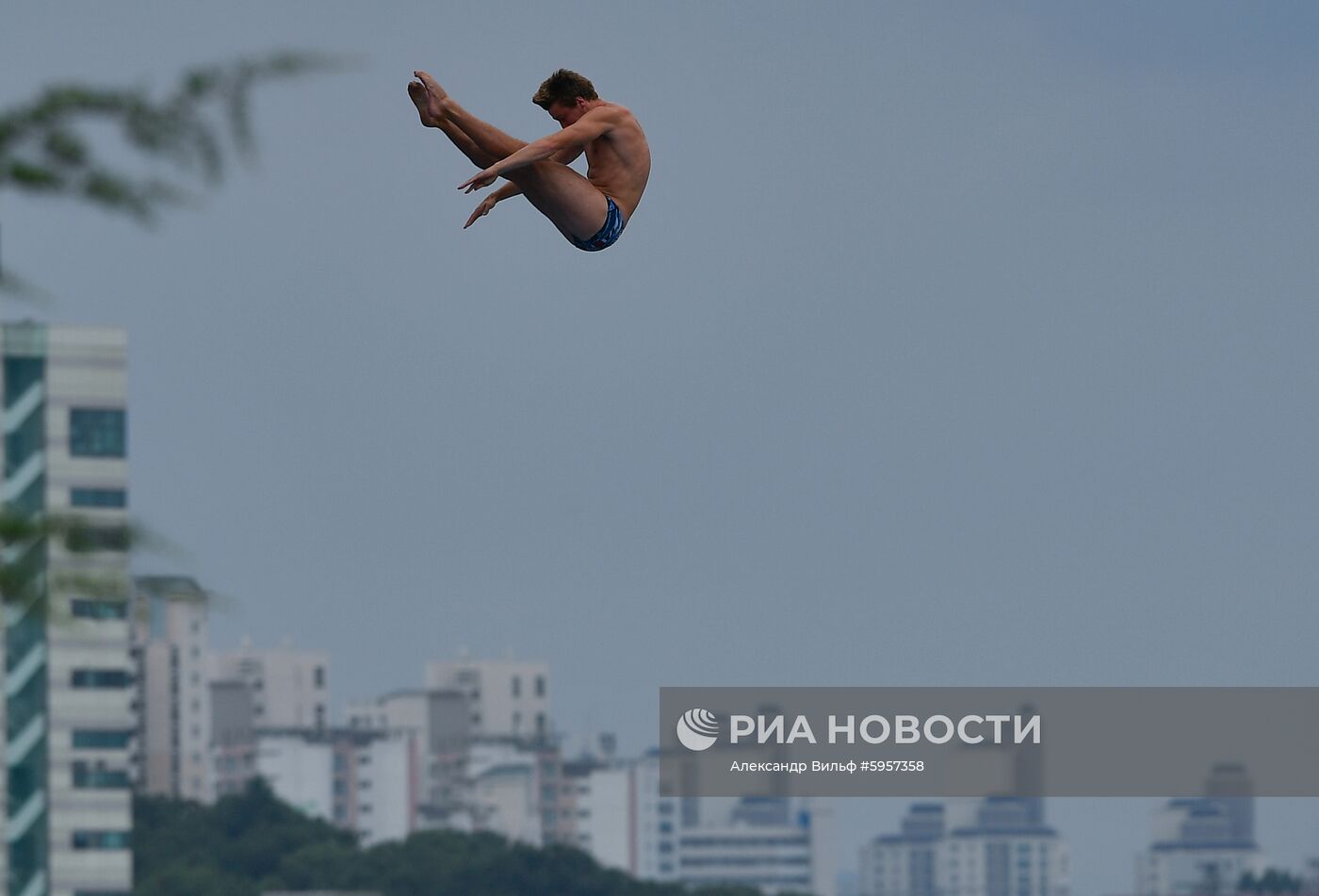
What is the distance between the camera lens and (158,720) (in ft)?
568

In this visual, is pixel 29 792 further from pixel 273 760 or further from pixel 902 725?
pixel 273 760

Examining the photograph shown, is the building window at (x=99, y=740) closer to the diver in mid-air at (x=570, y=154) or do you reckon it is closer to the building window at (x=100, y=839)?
the building window at (x=100, y=839)

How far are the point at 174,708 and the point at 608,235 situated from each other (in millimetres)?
161543

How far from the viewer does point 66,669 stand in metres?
106

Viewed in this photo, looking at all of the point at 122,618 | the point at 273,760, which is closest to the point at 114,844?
the point at 122,618

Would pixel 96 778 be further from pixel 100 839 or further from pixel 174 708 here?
pixel 174 708

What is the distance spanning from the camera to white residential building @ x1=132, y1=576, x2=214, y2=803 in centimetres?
17038

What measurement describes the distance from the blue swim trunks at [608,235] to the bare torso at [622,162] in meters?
0.08

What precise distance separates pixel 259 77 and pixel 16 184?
34.2 inches

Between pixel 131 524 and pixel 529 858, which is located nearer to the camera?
pixel 131 524

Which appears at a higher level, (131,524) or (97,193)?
(97,193)

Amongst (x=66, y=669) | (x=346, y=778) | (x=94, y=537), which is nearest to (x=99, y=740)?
(x=66, y=669)

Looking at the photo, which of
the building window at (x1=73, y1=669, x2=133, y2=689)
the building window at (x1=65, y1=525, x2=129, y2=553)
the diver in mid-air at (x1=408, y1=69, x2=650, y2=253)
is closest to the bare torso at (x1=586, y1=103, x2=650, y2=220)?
the diver in mid-air at (x1=408, y1=69, x2=650, y2=253)

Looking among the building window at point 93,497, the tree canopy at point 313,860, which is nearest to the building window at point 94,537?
the building window at point 93,497
